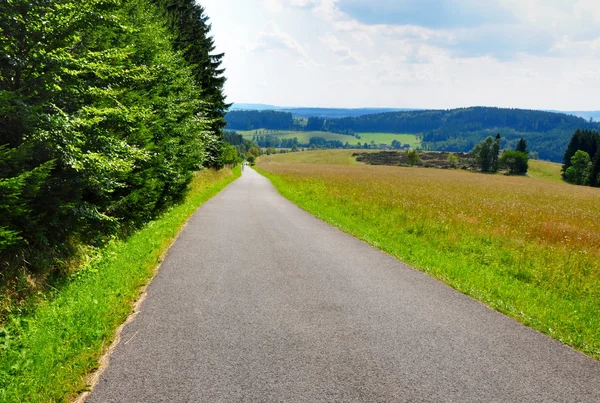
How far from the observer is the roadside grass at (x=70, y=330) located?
12.2 feet

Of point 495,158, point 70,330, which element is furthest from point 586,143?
point 70,330

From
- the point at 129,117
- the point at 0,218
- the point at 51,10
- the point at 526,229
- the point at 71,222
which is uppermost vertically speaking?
the point at 51,10

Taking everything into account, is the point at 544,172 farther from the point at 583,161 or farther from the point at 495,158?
the point at 583,161

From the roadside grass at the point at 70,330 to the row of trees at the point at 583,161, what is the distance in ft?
291

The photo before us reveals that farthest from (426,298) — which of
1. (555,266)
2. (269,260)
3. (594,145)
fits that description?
(594,145)

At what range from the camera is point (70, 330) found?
4.75 meters

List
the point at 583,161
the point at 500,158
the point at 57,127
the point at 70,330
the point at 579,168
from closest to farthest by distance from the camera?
the point at 70,330, the point at 57,127, the point at 583,161, the point at 579,168, the point at 500,158

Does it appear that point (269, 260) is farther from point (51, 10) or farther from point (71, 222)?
point (51, 10)

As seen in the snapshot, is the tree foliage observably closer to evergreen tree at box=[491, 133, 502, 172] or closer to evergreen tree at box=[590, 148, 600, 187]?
evergreen tree at box=[491, 133, 502, 172]

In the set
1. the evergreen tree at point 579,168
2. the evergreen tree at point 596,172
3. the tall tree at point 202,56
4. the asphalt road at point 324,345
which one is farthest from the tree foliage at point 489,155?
the asphalt road at point 324,345

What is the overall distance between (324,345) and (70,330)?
3.51 m

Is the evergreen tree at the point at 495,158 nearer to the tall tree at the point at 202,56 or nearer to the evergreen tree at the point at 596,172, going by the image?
the evergreen tree at the point at 596,172

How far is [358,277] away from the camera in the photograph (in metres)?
7.84

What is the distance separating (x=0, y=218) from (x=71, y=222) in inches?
84.0
